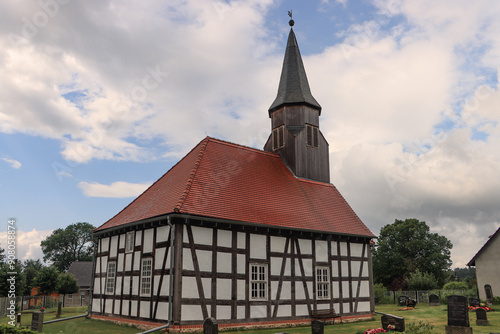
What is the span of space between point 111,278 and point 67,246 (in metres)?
62.6

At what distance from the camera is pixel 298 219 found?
21547 millimetres

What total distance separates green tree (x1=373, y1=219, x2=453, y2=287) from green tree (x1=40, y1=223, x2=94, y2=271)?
53348 millimetres

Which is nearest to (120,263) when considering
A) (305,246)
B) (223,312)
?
(223,312)

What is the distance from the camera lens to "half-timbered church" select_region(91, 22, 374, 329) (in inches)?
681

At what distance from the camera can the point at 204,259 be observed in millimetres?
17594

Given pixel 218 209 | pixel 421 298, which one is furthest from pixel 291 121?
A: pixel 421 298

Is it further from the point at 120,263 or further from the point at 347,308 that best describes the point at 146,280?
the point at 347,308

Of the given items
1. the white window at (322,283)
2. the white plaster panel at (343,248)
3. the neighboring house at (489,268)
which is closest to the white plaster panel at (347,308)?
the white window at (322,283)

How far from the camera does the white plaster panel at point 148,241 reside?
18578 millimetres

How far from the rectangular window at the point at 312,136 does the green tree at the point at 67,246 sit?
61095 millimetres

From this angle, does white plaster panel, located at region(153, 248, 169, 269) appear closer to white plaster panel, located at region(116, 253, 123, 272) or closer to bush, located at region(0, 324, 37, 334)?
white plaster panel, located at region(116, 253, 123, 272)

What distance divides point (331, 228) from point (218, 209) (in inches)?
303

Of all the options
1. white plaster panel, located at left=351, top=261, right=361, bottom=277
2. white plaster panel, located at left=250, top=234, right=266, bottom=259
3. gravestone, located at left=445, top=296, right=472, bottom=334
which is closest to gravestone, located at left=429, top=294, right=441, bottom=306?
white plaster panel, located at left=351, top=261, right=361, bottom=277

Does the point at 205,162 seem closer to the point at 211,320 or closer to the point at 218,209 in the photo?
the point at 218,209
